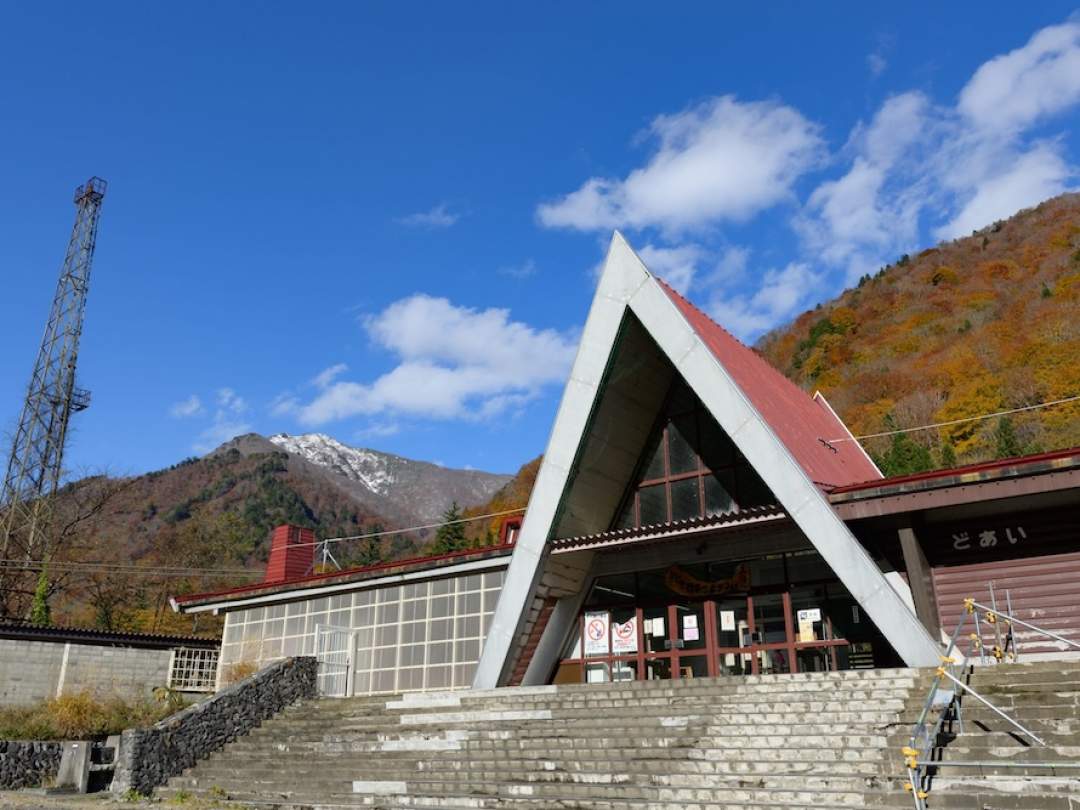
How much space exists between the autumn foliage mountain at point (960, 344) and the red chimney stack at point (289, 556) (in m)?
24.8

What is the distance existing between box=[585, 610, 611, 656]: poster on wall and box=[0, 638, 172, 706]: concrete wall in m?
11.9

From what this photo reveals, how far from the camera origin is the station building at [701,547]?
499 inches

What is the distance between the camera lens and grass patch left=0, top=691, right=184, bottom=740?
17188 millimetres

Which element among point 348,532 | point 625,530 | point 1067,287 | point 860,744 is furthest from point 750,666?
point 348,532

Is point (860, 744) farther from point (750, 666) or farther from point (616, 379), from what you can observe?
point (616, 379)

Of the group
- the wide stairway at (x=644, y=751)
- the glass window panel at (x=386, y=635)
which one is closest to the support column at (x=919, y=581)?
the wide stairway at (x=644, y=751)

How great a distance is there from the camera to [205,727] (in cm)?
1511

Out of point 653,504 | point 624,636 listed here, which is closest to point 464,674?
point 624,636

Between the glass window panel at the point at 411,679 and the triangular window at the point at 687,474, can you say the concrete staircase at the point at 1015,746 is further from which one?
the glass window panel at the point at 411,679

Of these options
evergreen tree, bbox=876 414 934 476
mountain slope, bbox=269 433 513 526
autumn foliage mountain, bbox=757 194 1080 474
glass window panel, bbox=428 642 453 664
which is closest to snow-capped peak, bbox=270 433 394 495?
mountain slope, bbox=269 433 513 526

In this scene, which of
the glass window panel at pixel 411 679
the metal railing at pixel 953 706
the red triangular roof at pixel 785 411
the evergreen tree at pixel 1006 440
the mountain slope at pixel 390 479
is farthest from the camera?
the mountain slope at pixel 390 479

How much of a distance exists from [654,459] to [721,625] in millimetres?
3170

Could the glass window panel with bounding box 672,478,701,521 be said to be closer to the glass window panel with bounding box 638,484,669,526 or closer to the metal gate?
the glass window panel with bounding box 638,484,669,526

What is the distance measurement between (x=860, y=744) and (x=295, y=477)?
95.0 metres
